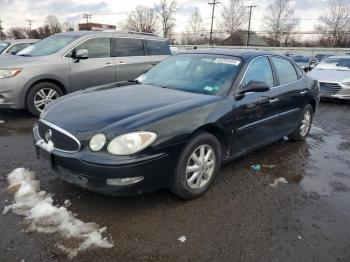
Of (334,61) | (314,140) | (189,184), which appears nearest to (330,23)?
(334,61)

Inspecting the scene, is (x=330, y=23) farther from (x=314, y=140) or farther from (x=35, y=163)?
(x=35, y=163)

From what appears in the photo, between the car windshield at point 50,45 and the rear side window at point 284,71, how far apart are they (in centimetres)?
436

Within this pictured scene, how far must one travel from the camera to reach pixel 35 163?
432cm

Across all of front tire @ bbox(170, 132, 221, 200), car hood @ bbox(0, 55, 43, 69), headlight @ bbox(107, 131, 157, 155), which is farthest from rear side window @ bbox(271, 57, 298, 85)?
car hood @ bbox(0, 55, 43, 69)

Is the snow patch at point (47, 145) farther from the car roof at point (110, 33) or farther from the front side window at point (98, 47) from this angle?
the car roof at point (110, 33)

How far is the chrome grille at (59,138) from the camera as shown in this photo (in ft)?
10.00

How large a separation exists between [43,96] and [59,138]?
3.94m

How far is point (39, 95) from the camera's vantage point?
6668 millimetres

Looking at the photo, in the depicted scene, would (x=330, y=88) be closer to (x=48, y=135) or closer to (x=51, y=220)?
(x=48, y=135)

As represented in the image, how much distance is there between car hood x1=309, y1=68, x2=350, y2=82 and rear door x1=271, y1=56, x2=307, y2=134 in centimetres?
546

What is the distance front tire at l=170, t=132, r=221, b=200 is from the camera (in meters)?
3.30

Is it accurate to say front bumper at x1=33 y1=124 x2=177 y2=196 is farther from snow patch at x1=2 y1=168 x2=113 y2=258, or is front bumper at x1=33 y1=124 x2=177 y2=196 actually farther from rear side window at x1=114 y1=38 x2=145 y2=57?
rear side window at x1=114 y1=38 x2=145 y2=57

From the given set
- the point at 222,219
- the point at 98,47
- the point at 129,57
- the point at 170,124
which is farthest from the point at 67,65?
the point at 222,219

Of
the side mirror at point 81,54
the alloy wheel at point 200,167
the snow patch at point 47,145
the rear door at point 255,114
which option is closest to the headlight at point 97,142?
the snow patch at point 47,145
